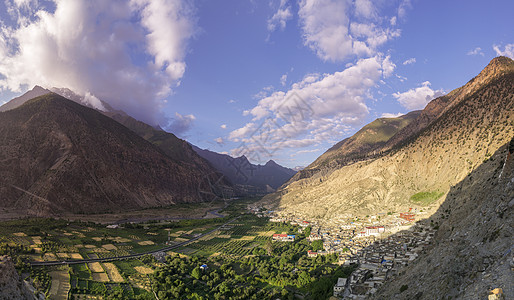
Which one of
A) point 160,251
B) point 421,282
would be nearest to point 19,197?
point 160,251

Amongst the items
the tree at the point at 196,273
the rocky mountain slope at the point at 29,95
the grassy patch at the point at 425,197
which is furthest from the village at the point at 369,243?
the rocky mountain slope at the point at 29,95

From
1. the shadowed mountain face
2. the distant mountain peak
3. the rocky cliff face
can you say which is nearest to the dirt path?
the rocky cliff face

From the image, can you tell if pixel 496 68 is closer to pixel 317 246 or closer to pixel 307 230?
pixel 307 230

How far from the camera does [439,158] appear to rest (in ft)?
182

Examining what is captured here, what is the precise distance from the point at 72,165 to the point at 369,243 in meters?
103

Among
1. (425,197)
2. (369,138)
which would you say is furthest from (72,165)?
(369,138)

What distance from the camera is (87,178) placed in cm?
9381

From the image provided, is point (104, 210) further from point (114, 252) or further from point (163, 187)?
point (114, 252)

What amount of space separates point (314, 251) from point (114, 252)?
36264 mm

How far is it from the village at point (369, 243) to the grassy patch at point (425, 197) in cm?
365

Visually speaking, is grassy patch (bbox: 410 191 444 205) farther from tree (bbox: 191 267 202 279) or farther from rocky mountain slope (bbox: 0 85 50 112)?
rocky mountain slope (bbox: 0 85 50 112)

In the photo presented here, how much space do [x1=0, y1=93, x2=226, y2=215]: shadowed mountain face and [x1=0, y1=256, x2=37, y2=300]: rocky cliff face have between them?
8306 centimetres

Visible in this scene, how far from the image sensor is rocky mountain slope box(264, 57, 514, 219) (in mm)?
45781

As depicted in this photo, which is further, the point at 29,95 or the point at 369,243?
the point at 29,95
